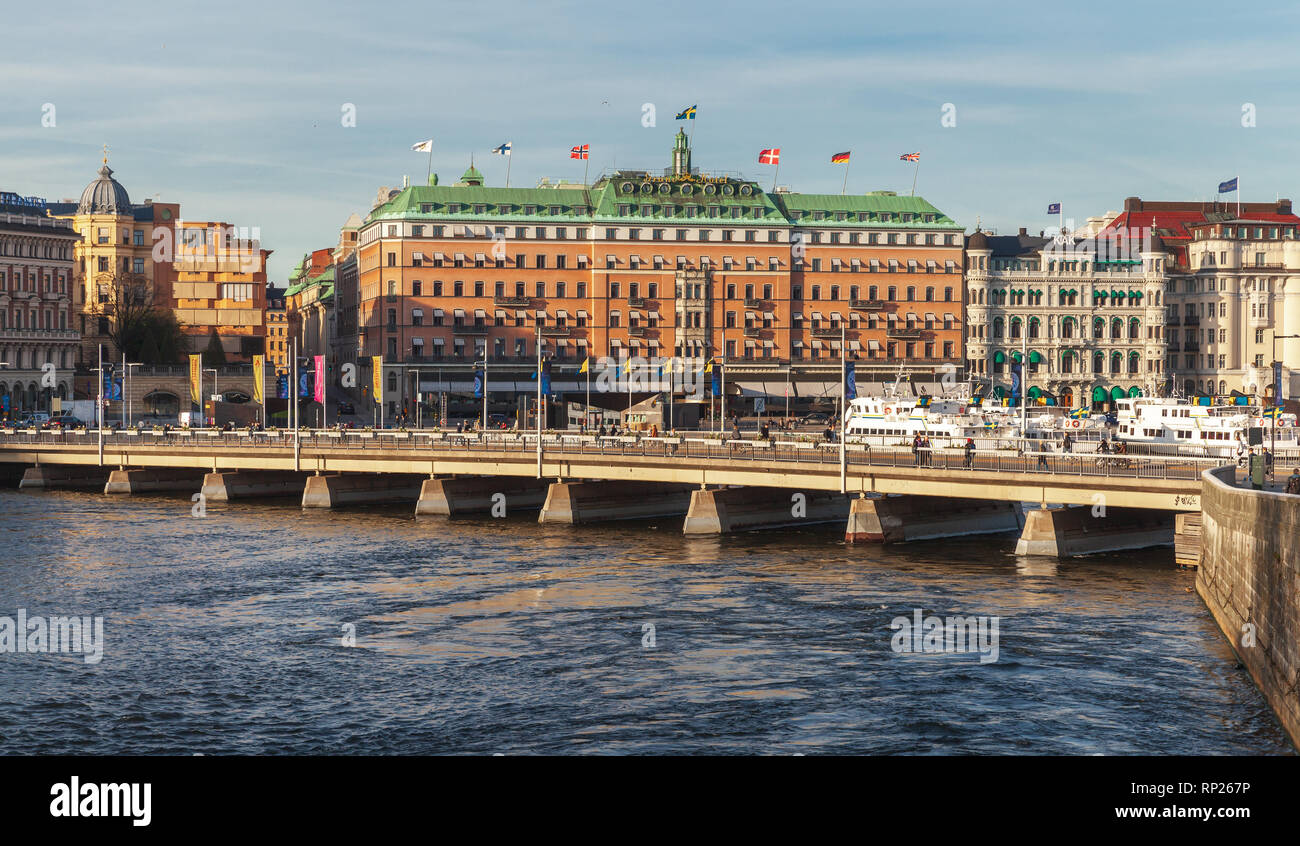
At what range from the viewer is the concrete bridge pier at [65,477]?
11056 cm

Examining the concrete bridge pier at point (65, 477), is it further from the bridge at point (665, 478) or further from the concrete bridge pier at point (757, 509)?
the concrete bridge pier at point (757, 509)

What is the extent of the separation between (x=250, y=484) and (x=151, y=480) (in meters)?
8.86

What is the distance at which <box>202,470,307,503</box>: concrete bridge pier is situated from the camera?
334 ft

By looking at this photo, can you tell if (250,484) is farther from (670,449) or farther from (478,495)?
(670,449)

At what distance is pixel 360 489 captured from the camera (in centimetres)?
10000

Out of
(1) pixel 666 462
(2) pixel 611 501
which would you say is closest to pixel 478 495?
(2) pixel 611 501

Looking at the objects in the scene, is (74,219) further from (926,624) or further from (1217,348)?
(926,624)

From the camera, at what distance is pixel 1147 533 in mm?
75188

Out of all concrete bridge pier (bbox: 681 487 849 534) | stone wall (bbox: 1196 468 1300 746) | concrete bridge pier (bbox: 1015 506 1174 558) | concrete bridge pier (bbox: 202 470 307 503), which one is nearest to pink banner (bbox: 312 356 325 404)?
concrete bridge pier (bbox: 202 470 307 503)

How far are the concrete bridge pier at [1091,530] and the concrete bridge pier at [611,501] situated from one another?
2349cm

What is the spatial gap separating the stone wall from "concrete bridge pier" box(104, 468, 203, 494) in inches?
2905

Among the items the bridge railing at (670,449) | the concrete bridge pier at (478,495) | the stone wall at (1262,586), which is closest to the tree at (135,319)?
the bridge railing at (670,449)
